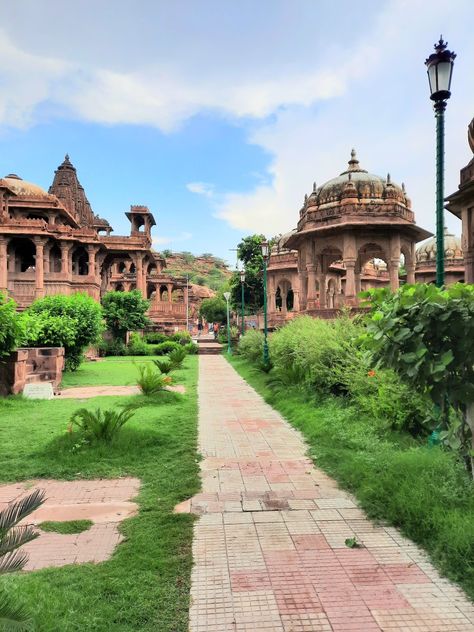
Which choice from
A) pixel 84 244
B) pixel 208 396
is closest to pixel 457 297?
pixel 208 396

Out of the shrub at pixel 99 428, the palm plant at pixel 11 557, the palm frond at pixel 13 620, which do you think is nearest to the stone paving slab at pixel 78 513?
the shrub at pixel 99 428

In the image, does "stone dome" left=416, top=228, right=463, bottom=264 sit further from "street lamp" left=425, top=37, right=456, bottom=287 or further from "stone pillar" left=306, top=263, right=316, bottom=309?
"street lamp" left=425, top=37, right=456, bottom=287

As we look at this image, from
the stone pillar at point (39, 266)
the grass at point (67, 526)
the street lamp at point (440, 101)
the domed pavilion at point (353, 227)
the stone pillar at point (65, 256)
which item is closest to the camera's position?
the grass at point (67, 526)

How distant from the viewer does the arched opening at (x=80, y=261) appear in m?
36.9

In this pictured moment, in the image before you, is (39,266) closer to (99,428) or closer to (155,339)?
(155,339)

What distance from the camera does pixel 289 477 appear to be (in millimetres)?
5043

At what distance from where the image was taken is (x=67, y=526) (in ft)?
12.2

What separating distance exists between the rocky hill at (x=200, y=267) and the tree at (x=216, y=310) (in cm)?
3680

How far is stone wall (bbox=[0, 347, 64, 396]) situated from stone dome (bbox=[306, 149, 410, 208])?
13445 millimetres

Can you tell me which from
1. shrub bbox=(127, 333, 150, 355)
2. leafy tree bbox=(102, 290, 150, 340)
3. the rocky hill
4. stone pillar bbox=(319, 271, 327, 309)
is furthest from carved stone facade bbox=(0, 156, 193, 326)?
the rocky hill

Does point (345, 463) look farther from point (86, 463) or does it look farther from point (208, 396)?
point (208, 396)

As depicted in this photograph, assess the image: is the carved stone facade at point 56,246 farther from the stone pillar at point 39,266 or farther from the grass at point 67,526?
the grass at point 67,526

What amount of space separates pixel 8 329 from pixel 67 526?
274 inches

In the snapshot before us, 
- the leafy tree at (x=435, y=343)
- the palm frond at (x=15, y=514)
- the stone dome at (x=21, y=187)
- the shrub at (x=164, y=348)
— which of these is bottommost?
the shrub at (x=164, y=348)
